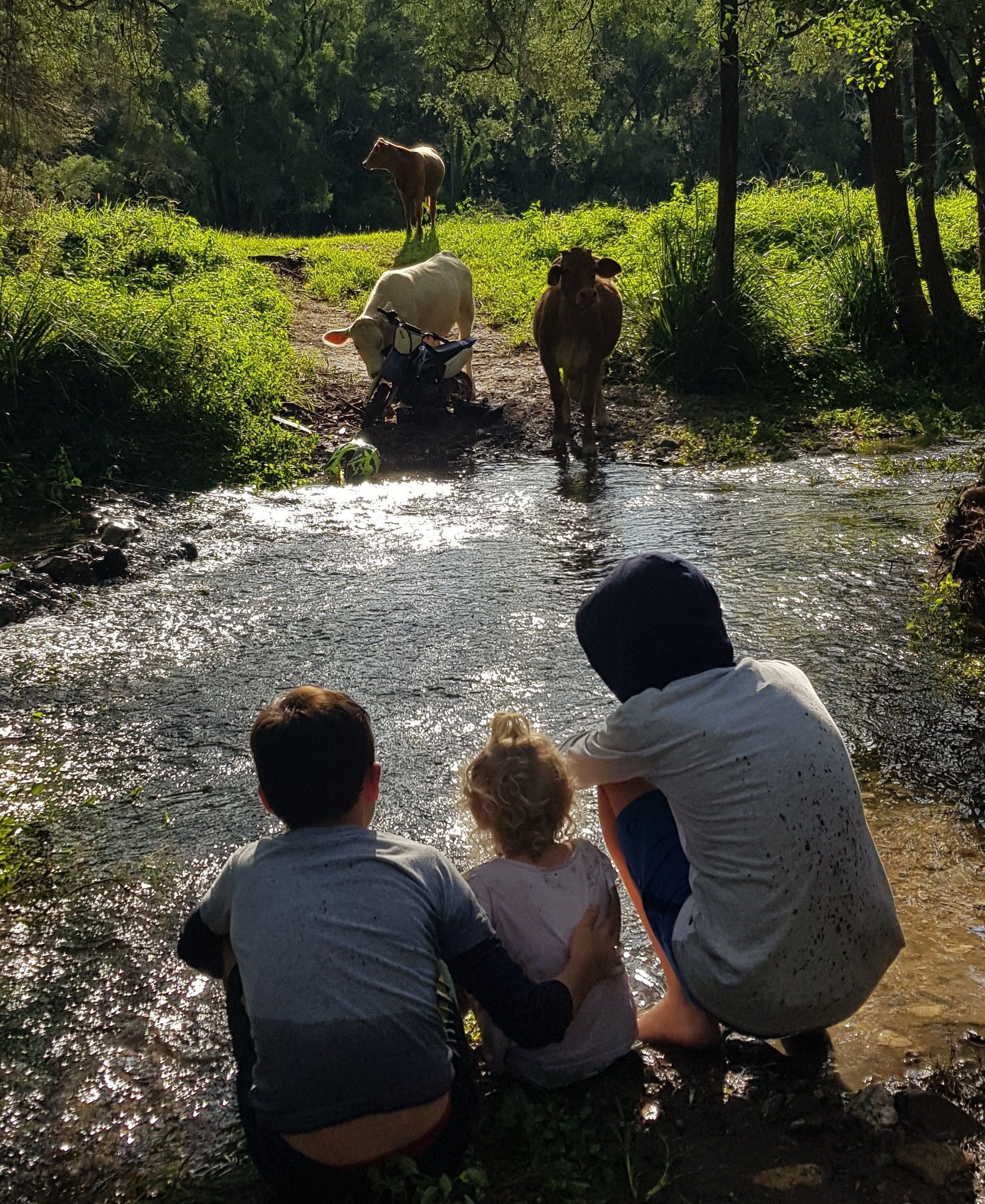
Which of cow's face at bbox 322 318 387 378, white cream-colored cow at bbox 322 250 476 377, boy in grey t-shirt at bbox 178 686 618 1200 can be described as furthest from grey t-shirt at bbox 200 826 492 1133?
white cream-colored cow at bbox 322 250 476 377

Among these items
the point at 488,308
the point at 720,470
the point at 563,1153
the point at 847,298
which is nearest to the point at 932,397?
the point at 847,298

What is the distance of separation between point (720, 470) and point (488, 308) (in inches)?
273

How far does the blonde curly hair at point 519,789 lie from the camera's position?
2881 mm

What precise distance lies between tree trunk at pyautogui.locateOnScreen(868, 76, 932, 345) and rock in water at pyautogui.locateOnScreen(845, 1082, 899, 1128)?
11.6 m

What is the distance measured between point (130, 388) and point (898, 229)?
8602 mm

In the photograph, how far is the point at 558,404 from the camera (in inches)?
418

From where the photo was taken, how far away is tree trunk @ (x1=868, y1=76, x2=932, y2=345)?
1289 cm

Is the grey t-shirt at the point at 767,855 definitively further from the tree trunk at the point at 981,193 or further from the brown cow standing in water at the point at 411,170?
the brown cow standing in water at the point at 411,170

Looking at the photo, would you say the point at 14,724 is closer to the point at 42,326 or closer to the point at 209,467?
the point at 209,467

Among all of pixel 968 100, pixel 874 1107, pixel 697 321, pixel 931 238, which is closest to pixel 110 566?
pixel 874 1107

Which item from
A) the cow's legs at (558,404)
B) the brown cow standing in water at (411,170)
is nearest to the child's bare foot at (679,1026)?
the cow's legs at (558,404)

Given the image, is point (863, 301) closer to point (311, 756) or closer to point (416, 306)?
point (416, 306)

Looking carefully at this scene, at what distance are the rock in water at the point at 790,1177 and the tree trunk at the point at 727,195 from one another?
11.0 meters

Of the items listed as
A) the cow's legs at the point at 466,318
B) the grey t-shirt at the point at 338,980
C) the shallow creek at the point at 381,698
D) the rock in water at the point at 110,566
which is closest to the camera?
the grey t-shirt at the point at 338,980
